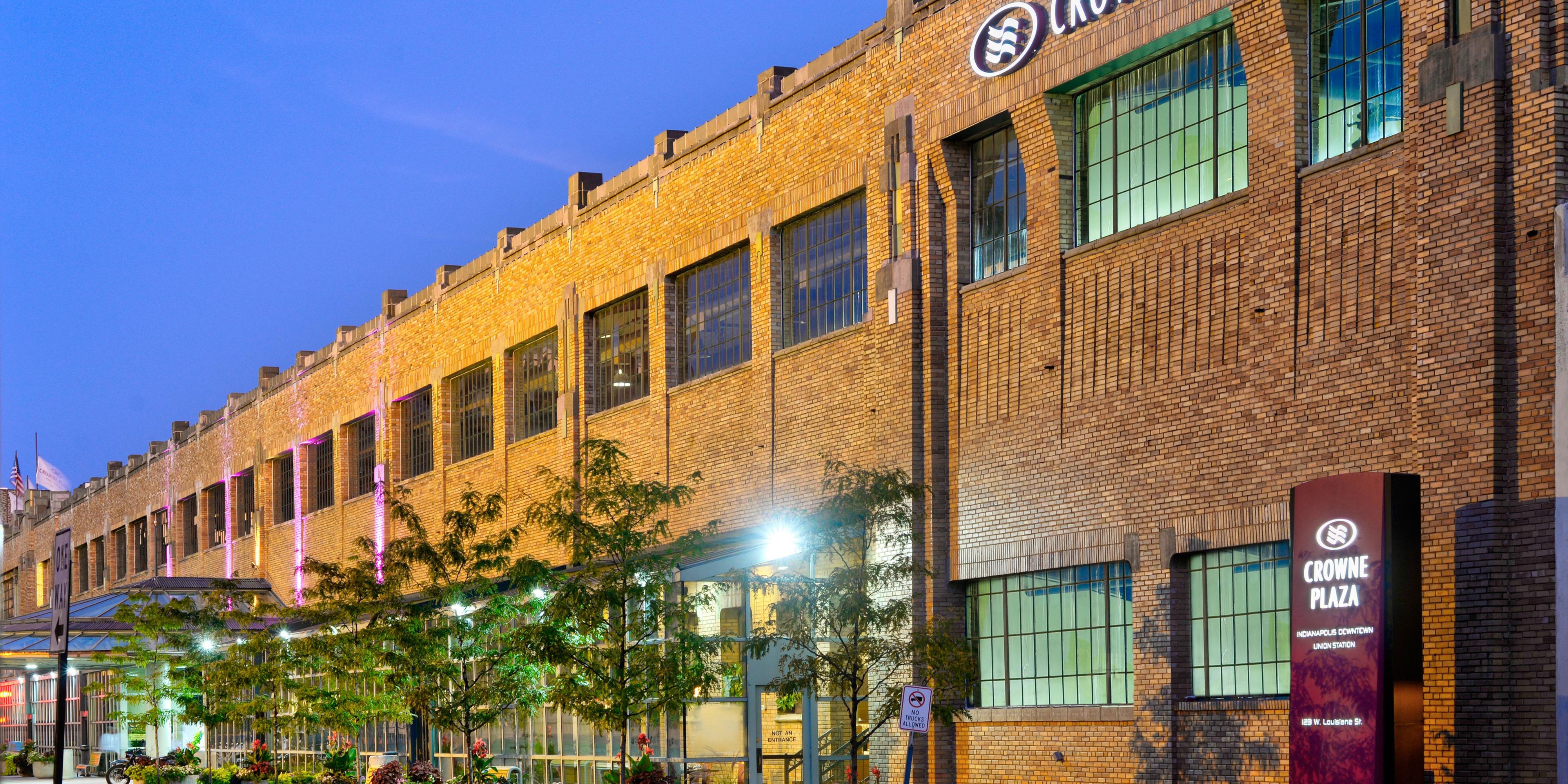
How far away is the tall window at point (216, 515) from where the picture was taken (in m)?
69.6

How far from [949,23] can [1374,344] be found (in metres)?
10.3

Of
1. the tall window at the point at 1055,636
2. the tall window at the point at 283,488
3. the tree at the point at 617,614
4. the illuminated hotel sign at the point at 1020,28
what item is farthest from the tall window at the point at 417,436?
the illuminated hotel sign at the point at 1020,28

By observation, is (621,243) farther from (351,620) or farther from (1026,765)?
(1026,765)

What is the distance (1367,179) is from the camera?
21453mm

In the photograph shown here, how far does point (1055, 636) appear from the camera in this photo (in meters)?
26.5

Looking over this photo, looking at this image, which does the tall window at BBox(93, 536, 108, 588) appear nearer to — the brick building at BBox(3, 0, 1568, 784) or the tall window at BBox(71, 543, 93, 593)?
the tall window at BBox(71, 543, 93, 593)

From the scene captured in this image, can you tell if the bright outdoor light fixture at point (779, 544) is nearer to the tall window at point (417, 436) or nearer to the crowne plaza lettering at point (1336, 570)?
the crowne plaza lettering at point (1336, 570)

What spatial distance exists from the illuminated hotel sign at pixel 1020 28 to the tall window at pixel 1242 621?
788 centimetres

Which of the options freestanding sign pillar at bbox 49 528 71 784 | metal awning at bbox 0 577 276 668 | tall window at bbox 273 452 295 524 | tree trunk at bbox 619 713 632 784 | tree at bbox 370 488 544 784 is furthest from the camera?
tall window at bbox 273 452 295 524

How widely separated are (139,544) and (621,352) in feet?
162

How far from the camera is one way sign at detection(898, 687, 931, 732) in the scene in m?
22.8

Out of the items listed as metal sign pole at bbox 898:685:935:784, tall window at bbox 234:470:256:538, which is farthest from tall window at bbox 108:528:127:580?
metal sign pole at bbox 898:685:935:784

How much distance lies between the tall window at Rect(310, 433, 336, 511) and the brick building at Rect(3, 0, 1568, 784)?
67.5 feet

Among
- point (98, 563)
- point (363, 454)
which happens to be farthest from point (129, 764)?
point (98, 563)
